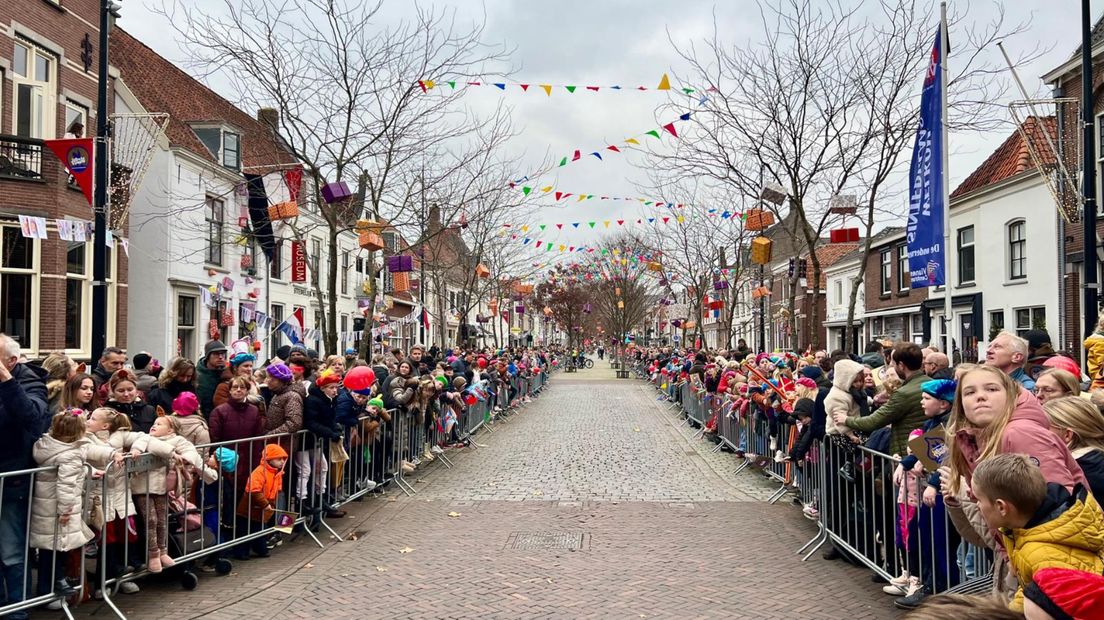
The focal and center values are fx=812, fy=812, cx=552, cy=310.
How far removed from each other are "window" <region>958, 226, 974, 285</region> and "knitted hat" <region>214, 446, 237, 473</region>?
2458cm

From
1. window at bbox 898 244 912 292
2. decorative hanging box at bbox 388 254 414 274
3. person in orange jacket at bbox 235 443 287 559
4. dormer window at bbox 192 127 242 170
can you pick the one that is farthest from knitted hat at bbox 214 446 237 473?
window at bbox 898 244 912 292

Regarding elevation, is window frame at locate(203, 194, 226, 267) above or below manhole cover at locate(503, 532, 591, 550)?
above

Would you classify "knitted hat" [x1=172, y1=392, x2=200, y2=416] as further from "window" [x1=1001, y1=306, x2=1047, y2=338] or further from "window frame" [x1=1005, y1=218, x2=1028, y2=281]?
"window frame" [x1=1005, y1=218, x2=1028, y2=281]

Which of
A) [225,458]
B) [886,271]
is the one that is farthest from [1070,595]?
[886,271]

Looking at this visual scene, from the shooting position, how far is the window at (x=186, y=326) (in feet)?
72.5

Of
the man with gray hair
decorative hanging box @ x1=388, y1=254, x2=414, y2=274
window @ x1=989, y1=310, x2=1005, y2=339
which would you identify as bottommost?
the man with gray hair

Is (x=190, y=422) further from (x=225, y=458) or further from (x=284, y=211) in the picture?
(x=284, y=211)

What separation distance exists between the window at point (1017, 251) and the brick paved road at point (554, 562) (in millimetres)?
15447

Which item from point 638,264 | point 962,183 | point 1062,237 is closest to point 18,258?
point 1062,237

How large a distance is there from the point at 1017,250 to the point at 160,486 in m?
23.6

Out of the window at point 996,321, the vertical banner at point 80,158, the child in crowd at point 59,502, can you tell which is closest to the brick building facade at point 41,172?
the vertical banner at point 80,158

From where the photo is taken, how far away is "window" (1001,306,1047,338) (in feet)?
69.3

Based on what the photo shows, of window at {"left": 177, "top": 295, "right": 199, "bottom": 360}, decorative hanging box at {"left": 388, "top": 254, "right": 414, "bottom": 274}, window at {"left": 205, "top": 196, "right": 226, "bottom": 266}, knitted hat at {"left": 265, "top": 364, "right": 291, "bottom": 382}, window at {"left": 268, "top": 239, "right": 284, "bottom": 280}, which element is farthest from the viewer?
window at {"left": 268, "top": 239, "right": 284, "bottom": 280}

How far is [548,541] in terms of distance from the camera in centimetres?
745
